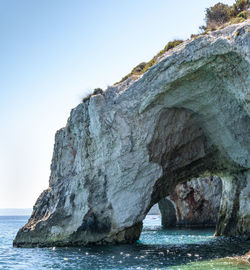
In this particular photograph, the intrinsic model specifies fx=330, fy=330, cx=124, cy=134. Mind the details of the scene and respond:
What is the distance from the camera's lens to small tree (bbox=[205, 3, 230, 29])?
23.9 meters

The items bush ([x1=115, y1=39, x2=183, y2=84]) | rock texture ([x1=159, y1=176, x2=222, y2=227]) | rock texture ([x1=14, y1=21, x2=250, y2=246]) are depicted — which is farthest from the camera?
rock texture ([x1=159, y1=176, x2=222, y2=227])

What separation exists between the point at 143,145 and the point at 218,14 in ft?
39.4

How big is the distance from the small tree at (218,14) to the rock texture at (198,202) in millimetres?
21306

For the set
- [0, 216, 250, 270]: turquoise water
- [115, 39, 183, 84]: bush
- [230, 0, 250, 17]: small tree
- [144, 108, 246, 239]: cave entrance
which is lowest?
[0, 216, 250, 270]: turquoise water

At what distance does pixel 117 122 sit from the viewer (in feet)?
71.0

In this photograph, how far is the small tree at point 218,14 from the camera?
2389 cm

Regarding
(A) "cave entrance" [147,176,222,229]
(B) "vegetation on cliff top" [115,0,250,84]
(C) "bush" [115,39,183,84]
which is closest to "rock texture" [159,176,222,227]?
(A) "cave entrance" [147,176,222,229]

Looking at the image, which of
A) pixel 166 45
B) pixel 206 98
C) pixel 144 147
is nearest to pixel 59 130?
pixel 144 147

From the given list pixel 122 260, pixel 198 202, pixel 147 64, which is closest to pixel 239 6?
pixel 147 64

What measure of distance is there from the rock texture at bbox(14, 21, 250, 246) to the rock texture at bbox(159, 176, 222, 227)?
55.6 ft

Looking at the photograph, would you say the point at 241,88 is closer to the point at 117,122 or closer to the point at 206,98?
the point at 206,98

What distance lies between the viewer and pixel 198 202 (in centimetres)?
4216

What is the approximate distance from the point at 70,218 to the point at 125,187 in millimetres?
4215

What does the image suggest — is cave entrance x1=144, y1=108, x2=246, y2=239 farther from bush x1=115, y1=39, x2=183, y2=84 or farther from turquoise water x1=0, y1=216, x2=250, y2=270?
turquoise water x1=0, y1=216, x2=250, y2=270
